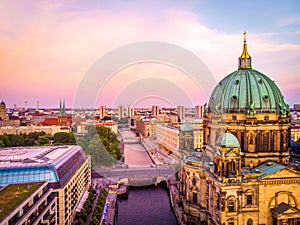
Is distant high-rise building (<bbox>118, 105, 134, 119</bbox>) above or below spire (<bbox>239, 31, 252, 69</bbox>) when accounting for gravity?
below

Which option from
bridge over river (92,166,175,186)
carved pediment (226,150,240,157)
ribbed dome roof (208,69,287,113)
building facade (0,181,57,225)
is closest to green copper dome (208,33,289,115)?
ribbed dome roof (208,69,287,113)

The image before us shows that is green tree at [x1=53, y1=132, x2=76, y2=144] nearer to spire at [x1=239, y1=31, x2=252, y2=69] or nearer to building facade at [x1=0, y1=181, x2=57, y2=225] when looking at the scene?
building facade at [x1=0, y1=181, x2=57, y2=225]

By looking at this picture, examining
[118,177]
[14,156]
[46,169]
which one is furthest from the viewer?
[118,177]

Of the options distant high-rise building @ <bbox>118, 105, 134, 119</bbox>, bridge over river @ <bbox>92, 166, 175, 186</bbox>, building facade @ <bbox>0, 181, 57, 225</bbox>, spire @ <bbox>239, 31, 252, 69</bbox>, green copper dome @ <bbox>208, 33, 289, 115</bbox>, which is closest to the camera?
building facade @ <bbox>0, 181, 57, 225</bbox>

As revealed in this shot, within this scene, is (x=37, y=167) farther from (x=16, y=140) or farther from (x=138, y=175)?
(x=16, y=140)

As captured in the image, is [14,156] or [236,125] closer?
[236,125]

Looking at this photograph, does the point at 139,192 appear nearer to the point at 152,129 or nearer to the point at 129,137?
the point at 152,129

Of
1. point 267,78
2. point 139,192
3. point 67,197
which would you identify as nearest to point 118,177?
point 139,192
